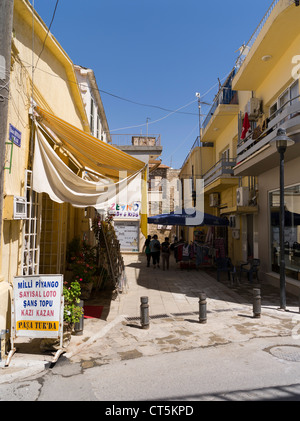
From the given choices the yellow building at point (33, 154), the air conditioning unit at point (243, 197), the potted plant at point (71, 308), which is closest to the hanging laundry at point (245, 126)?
the air conditioning unit at point (243, 197)

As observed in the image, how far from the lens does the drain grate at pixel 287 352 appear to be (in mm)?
4949

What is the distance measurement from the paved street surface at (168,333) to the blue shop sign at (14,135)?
3.63 meters

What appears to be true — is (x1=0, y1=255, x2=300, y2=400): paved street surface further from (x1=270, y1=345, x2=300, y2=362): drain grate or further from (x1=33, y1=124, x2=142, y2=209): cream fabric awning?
(x1=33, y1=124, x2=142, y2=209): cream fabric awning

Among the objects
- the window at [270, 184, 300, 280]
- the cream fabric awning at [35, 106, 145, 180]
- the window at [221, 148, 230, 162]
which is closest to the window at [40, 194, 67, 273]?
the cream fabric awning at [35, 106, 145, 180]

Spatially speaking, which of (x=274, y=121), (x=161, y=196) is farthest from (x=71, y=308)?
(x=161, y=196)

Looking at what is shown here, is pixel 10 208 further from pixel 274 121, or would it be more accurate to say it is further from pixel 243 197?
pixel 243 197

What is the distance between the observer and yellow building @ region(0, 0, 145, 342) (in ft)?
17.3

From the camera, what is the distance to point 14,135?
5328mm

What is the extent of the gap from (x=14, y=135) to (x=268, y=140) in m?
7.56

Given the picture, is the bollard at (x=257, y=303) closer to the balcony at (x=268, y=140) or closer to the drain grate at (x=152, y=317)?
the drain grate at (x=152, y=317)

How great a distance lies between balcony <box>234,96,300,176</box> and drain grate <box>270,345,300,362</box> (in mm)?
5442

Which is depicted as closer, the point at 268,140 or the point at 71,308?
the point at 71,308

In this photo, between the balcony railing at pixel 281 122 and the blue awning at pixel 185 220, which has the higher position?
the balcony railing at pixel 281 122
